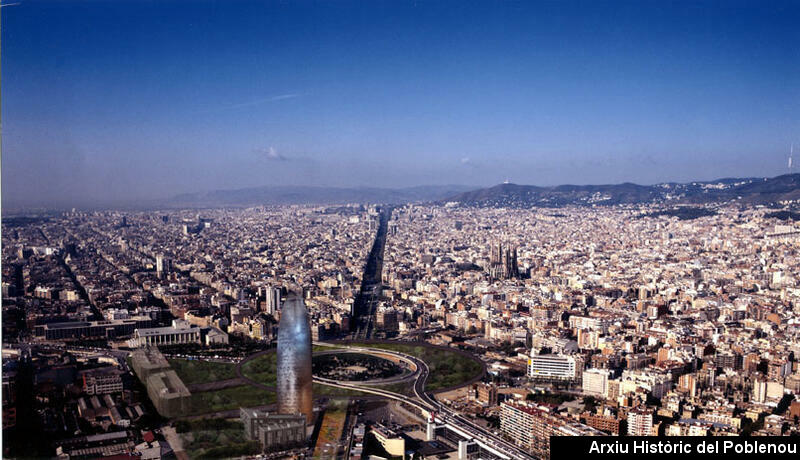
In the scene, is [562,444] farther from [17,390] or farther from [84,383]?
[84,383]

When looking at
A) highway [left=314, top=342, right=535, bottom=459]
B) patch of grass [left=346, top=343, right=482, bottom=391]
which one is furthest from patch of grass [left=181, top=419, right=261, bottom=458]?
patch of grass [left=346, top=343, right=482, bottom=391]

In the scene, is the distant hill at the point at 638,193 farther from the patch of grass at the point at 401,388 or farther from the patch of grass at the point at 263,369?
the patch of grass at the point at 263,369

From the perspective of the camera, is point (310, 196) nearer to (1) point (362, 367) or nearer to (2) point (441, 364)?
(1) point (362, 367)

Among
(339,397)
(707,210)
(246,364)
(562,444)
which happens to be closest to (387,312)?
(246,364)

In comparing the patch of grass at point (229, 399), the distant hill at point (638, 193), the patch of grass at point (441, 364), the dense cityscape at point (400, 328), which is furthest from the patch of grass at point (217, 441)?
the distant hill at point (638, 193)

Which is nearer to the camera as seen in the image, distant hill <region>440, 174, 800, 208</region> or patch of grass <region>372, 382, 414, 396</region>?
patch of grass <region>372, 382, 414, 396</region>

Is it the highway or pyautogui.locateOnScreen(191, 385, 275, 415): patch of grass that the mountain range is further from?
the highway
